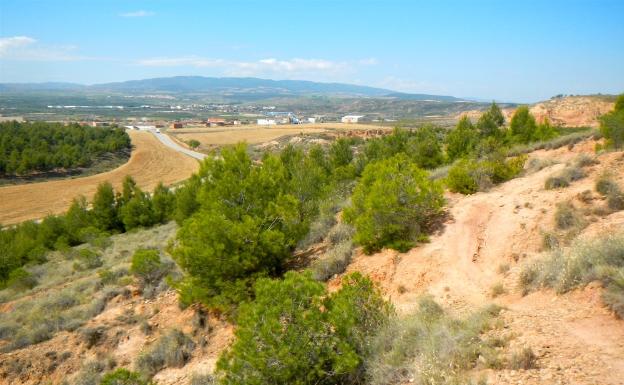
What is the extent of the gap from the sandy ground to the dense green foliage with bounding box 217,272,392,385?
42.9 metres

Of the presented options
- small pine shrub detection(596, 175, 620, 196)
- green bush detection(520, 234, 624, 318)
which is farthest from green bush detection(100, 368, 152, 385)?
small pine shrub detection(596, 175, 620, 196)

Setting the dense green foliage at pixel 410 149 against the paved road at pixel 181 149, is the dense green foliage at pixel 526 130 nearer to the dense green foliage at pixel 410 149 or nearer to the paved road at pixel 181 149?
the dense green foliage at pixel 410 149

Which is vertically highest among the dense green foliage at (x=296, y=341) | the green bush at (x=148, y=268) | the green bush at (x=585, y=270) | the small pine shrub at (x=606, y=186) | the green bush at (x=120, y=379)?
the small pine shrub at (x=606, y=186)

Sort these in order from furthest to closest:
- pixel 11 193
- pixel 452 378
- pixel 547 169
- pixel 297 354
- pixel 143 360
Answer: pixel 11 193, pixel 547 169, pixel 143 360, pixel 297 354, pixel 452 378

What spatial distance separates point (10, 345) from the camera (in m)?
11.5

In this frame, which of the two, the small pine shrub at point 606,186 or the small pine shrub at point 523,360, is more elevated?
the small pine shrub at point 606,186

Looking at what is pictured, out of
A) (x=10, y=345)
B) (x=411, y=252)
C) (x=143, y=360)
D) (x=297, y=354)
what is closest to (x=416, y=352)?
(x=297, y=354)

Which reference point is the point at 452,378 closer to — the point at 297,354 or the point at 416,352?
the point at 416,352

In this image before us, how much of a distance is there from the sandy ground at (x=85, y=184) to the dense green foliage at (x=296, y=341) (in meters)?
42.9

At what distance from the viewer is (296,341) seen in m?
6.53

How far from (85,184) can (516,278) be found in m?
59.2

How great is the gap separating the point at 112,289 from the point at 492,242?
12.4 metres

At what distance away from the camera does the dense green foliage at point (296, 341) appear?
21.0 feet

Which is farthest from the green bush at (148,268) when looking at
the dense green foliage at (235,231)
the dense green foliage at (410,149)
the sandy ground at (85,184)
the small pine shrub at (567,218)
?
the sandy ground at (85,184)
